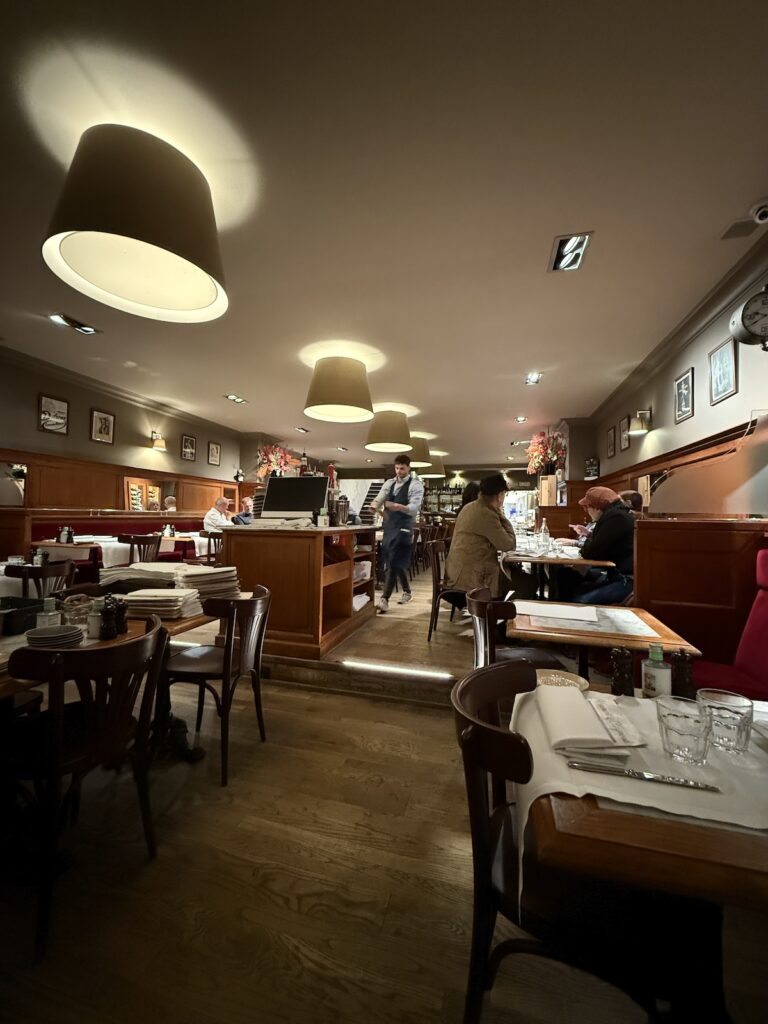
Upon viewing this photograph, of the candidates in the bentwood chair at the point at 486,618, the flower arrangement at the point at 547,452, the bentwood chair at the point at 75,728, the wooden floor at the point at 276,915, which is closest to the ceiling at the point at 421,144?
the bentwood chair at the point at 486,618

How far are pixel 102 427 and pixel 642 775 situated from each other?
27.2 feet

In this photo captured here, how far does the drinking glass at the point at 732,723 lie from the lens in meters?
0.81

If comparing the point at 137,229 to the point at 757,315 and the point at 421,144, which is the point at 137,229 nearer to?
the point at 421,144

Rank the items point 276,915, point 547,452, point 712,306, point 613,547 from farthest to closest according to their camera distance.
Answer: point 547,452 → point 712,306 → point 613,547 → point 276,915

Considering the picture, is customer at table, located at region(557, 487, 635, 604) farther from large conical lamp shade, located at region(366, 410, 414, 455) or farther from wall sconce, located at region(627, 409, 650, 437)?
large conical lamp shade, located at region(366, 410, 414, 455)

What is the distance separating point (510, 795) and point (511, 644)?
56.9 inches

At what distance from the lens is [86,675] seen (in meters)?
1.23

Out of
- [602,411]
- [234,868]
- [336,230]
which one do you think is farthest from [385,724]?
[602,411]

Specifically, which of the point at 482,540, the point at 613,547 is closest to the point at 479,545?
the point at 482,540

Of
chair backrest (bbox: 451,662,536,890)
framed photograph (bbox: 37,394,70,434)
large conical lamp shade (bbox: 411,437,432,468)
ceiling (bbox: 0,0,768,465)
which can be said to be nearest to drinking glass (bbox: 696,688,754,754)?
chair backrest (bbox: 451,662,536,890)

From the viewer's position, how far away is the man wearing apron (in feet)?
15.7

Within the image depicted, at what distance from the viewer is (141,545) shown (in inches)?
226

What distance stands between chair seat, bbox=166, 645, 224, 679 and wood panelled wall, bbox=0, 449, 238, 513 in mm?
5077

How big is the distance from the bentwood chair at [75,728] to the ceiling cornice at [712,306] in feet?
14.6
